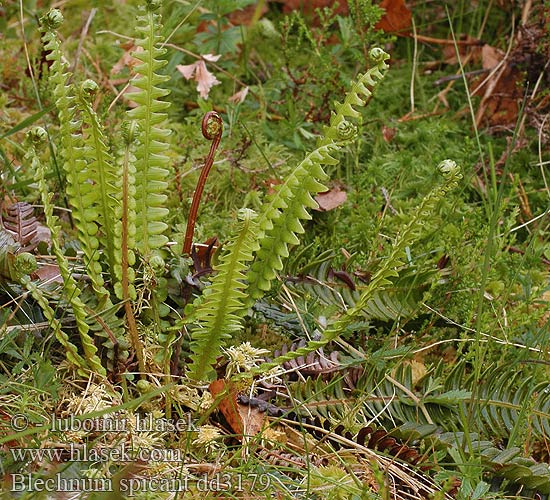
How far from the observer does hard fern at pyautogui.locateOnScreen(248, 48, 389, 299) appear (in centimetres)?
181

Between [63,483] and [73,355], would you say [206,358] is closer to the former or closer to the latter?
[73,355]

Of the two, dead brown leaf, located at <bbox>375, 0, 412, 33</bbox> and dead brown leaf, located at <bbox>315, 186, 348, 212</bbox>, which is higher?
dead brown leaf, located at <bbox>375, 0, 412, 33</bbox>

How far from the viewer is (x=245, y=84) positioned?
3.38 metres

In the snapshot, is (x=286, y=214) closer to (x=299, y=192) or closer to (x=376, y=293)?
(x=299, y=192)

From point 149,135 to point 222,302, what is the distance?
45 centimetres

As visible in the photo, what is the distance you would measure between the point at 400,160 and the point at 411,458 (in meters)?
1.45

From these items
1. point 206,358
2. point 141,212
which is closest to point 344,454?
point 206,358

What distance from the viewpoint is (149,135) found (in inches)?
74.9

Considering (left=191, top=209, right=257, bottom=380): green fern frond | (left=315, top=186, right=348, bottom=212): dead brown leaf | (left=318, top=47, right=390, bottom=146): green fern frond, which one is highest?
(left=318, top=47, right=390, bottom=146): green fern frond

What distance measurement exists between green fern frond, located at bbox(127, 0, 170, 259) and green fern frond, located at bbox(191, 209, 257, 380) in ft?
0.77

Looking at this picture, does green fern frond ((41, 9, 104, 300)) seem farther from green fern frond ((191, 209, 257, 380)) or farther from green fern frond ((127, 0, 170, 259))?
green fern frond ((191, 209, 257, 380))

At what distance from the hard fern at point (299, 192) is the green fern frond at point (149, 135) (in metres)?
0.27

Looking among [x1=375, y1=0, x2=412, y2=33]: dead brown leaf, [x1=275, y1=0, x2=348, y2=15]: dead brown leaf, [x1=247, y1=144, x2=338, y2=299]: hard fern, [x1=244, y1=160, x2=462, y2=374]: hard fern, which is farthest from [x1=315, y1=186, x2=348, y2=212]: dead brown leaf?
[x1=275, y1=0, x2=348, y2=15]: dead brown leaf

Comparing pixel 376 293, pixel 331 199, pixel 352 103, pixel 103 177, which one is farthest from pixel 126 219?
pixel 331 199
